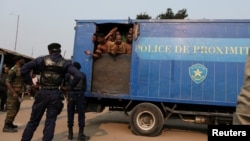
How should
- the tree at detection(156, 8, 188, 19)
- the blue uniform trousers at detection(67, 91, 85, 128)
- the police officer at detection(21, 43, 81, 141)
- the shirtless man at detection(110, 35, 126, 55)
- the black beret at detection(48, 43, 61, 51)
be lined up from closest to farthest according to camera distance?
the police officer at detection(21, 43, 81, 141)
the black beret at detection(48, 43, 61, 51)
the blue uniform trousers at detection(67, 91, 85, 128)
the shirtless man at detection(110, 35, 126, 55)
the tree at detection(156, 8, 188, 19)

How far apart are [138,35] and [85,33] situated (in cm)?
145

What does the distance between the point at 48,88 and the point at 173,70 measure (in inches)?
133

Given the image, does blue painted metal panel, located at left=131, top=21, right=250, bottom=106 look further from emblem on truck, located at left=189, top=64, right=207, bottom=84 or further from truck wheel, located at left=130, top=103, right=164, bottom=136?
truck wheel, located at left=130, top=103, right=164, bottom=136

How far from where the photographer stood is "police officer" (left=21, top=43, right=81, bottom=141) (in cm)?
555

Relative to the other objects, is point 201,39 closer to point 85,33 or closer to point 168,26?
point 168,26

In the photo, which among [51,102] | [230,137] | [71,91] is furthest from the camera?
[71,91]

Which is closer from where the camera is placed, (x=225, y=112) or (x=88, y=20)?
(x=225, y=112)

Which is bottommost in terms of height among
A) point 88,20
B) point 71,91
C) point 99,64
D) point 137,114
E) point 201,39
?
point 137,114

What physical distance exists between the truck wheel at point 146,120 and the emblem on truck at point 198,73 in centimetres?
116

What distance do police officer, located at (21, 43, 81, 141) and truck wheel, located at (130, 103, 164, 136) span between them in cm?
276

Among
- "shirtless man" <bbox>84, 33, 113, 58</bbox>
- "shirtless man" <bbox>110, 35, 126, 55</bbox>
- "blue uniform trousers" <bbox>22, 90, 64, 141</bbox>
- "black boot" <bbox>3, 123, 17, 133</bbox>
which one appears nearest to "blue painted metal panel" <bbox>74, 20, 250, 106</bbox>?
"shirtless man" <bbox>110, 35, 126, 55</bbox>

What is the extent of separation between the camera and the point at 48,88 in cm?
570

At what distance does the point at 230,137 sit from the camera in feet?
5.16

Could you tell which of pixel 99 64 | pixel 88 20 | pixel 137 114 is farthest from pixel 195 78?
pixel 88 20
